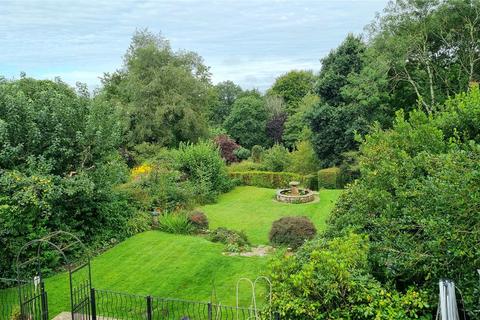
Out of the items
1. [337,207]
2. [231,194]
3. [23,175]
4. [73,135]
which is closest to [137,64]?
[231,194]

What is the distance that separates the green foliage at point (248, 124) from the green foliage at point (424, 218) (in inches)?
1337

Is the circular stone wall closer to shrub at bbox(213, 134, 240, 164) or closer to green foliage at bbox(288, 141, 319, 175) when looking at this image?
green foliage at bbox(288, 141, 319, 175)

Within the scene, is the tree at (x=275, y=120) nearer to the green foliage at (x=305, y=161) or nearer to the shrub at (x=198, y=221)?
the green foliage at (x=305, y=161)

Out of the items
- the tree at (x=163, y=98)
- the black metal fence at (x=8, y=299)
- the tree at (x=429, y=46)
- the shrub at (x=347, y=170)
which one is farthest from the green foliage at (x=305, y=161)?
the black metal fence at (x=8, y=299)

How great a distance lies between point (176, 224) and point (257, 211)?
468 centimetres

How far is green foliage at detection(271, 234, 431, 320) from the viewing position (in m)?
5.73

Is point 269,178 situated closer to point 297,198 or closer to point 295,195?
point 295,195

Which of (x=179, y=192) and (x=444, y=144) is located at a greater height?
(x=444, y=144)

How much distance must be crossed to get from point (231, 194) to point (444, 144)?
1501cm

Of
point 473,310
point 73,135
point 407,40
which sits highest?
point 407,40

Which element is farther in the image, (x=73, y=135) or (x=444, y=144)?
(x=73, y=135)

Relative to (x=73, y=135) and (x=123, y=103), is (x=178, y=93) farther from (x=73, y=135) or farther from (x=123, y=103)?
(x=73, y=135)

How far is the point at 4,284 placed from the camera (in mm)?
11492

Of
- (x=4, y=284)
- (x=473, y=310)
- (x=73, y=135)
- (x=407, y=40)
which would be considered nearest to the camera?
(x=473, y=310)
